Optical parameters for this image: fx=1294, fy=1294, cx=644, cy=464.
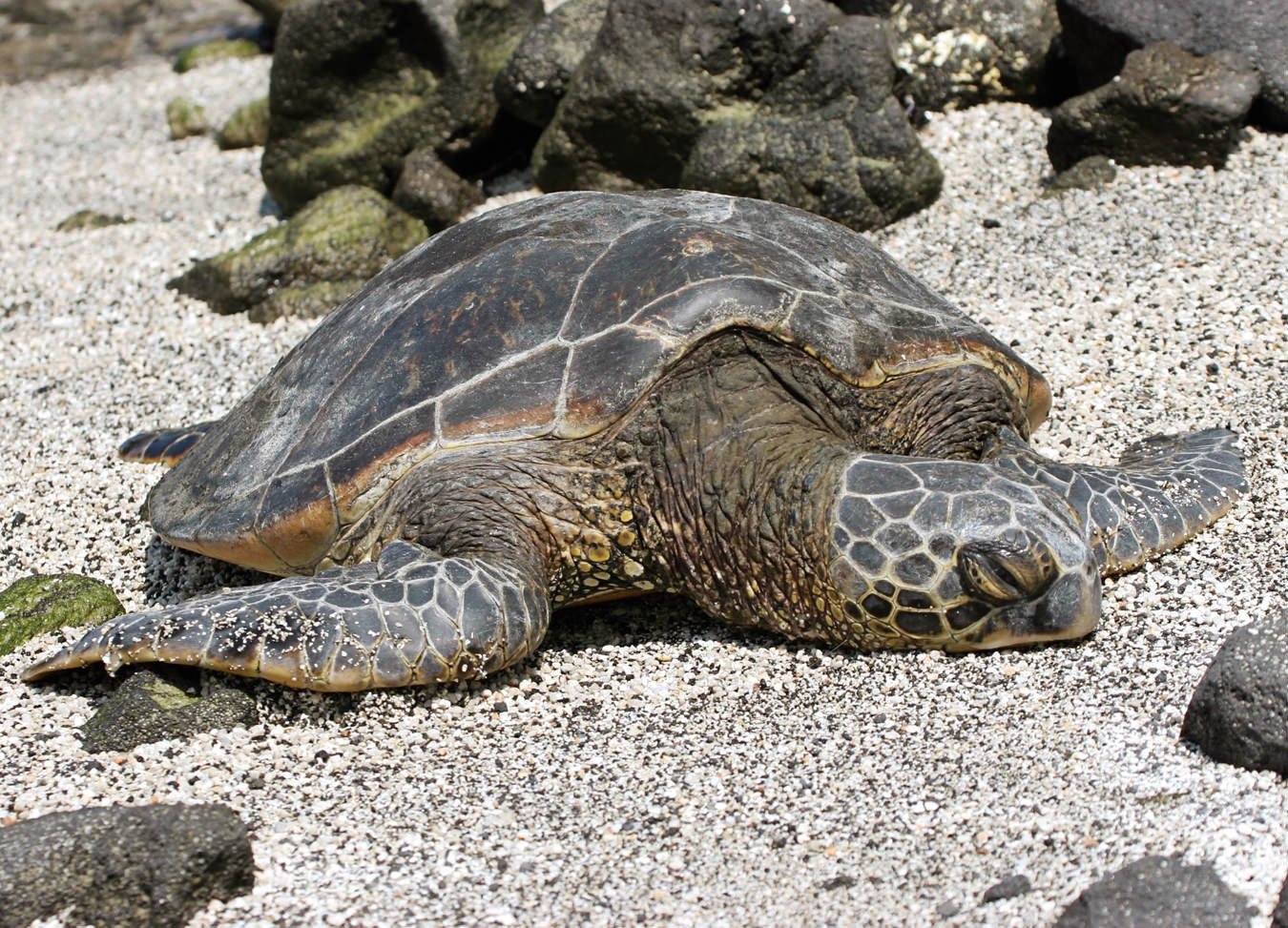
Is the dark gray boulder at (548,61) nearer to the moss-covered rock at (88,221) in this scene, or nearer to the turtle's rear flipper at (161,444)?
the moss-covered rock at (88,221)

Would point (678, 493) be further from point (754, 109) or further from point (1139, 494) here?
point (754, 109)

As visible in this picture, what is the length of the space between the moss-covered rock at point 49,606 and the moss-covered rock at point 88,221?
4.90m

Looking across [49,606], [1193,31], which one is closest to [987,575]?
[49,606]

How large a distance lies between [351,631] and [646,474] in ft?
2.97

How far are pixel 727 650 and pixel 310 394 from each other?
1.54 m

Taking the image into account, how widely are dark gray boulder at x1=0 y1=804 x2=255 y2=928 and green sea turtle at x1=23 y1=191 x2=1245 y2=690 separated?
65 cm

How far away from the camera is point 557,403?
3.51 m

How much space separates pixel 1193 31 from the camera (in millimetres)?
6520

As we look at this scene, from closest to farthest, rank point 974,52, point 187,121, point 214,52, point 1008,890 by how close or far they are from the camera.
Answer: point 1008,890
point 974,52
point 187,121
point 214,52

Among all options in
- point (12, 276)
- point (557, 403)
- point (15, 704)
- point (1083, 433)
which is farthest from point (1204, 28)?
point (12, 276)

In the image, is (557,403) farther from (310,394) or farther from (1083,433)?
(1083,433)

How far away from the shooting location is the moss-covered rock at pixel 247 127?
9570 millimetres

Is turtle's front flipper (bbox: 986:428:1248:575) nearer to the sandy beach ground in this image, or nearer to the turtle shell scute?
the sandy beach ground

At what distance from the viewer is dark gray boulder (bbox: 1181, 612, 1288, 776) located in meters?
2.57
